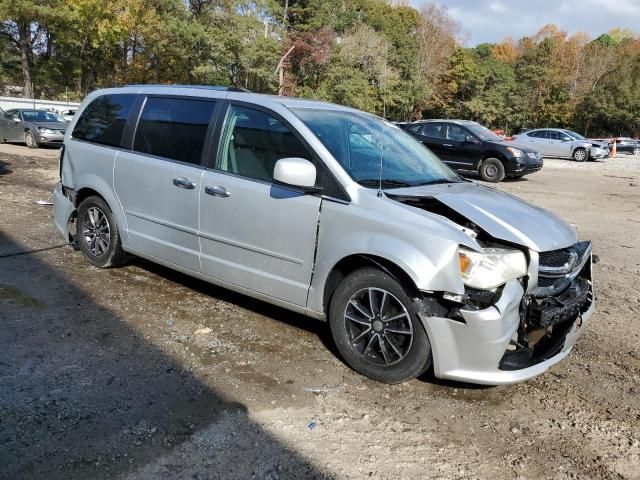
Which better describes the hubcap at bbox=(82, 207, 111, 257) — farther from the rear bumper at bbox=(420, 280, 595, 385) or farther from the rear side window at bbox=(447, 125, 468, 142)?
the rear side window at bbox=(447, 125, 468, 142)

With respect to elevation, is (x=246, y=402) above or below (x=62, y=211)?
below

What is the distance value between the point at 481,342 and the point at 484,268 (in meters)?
0.43

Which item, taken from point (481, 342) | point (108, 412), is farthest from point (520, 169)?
point (108, 412)

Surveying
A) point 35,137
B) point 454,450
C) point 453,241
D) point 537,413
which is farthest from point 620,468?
point 35,137

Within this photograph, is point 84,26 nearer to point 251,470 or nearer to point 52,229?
point 52,229

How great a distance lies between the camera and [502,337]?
3.17 metres

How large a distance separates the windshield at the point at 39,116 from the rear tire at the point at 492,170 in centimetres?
1517

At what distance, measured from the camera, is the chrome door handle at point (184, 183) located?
4.41m

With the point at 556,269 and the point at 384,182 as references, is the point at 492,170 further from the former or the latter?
the point at 556,269

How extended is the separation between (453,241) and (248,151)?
1.83 m

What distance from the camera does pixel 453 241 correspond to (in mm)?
3215

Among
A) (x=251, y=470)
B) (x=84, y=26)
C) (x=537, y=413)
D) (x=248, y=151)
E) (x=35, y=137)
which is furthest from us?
(x=84, y=26)

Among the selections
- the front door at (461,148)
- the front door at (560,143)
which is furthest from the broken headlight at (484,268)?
the front door at (560,143)

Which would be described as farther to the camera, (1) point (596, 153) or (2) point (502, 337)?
(1) point (596, 153)
